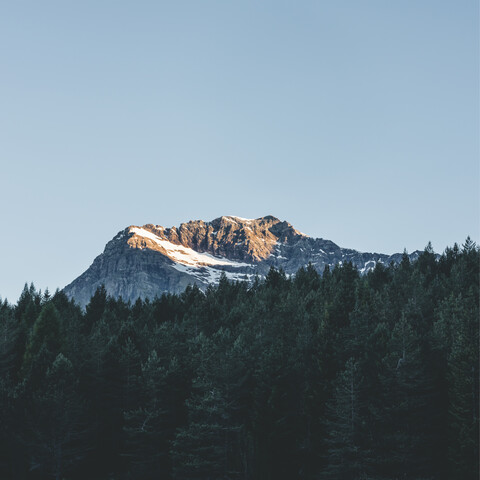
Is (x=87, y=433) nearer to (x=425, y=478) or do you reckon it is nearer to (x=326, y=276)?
(x=425, y=478)

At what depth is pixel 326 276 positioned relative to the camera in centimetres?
14425

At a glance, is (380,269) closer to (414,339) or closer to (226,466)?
(414,339)

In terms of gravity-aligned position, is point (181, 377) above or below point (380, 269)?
below

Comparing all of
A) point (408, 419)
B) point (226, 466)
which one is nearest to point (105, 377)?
point (226, 466)

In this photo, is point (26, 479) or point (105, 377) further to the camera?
point (105, 377)

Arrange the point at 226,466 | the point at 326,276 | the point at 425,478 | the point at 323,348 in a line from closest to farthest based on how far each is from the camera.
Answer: the point at 425,478 → the point at 226,466 → the point at 323,348 → the point at 326,276

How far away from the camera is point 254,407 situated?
201 ft

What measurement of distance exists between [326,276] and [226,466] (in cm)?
8880

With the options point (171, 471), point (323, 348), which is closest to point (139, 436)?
point (171, 471)

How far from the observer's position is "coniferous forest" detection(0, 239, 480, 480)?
55.6m

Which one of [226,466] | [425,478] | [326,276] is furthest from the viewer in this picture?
[326,276]

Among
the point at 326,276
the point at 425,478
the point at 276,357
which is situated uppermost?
the point at 326,276

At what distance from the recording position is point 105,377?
66.6 m

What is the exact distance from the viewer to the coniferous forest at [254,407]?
182ft
